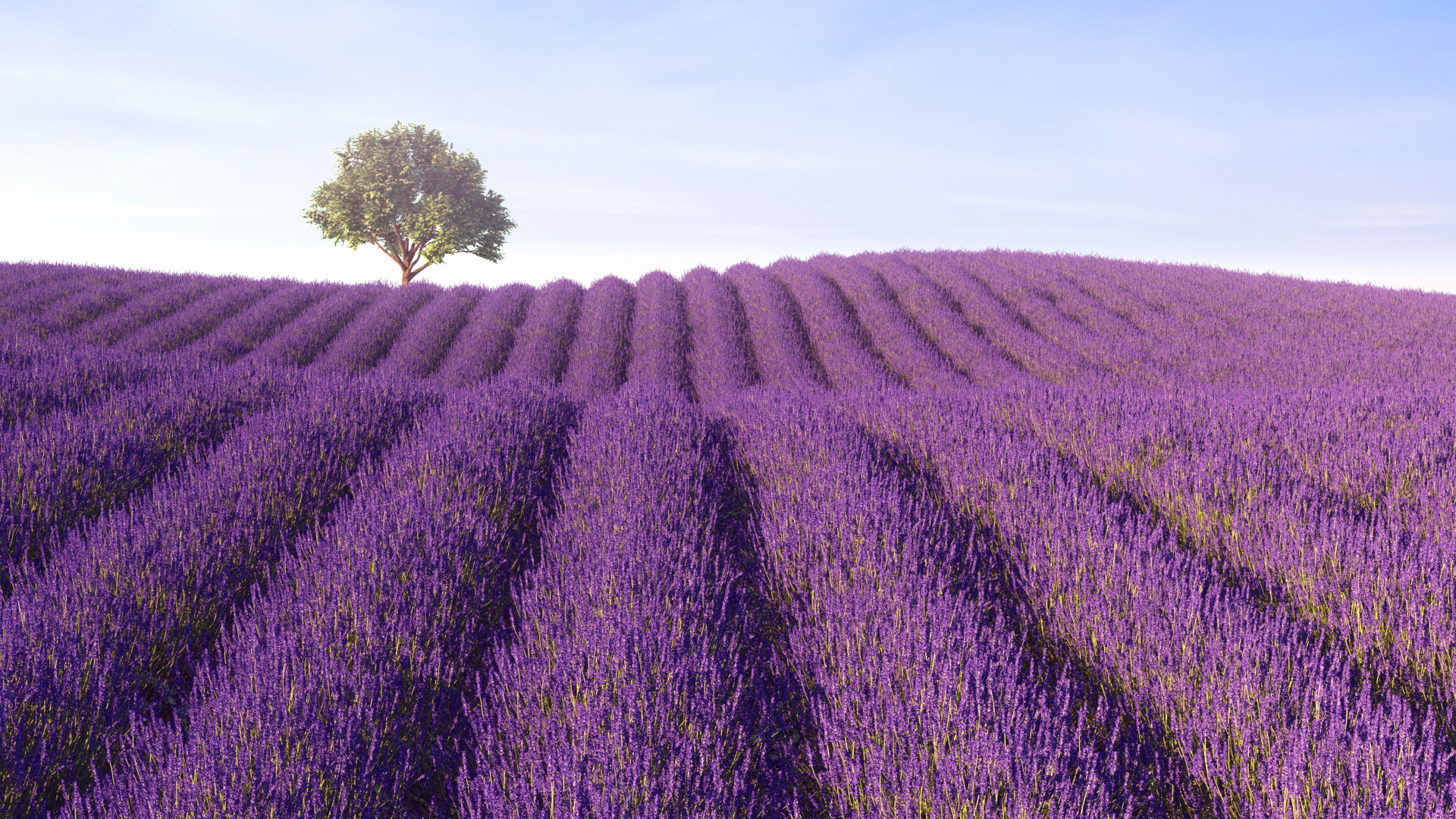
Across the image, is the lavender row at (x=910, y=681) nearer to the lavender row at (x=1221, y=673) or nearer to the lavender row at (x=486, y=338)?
the lavender row at (x=1221, y=673)

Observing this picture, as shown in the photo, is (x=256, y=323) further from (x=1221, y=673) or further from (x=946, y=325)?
(x=1221, y=673)

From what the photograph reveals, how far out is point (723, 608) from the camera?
2.45 metres

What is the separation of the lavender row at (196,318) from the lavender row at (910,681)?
28.1ft

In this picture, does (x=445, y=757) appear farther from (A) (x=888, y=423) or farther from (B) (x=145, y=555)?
(A) (x=888, y=423)

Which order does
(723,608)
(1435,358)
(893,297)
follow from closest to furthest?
(723,608)
(1435,358)
(893,297)

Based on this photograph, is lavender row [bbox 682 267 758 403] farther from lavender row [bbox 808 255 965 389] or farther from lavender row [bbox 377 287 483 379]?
lavender row [bbox 377 287 483 379]

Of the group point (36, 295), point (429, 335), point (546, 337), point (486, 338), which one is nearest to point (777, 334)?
point (546, 337)

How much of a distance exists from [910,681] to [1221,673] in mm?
913

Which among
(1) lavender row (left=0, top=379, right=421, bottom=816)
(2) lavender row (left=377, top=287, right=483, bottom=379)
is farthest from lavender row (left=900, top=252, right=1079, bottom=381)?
(2) lavender row (left=377, top=287, right=483, bottom=379)

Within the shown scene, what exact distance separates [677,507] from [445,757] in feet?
5.34

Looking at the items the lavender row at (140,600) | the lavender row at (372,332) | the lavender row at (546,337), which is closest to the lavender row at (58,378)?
the lavender row at (140,600)

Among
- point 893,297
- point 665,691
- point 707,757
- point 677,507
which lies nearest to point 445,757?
point 665,691

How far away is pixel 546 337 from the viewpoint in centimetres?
1030

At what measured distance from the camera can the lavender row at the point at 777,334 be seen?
28.3ft
